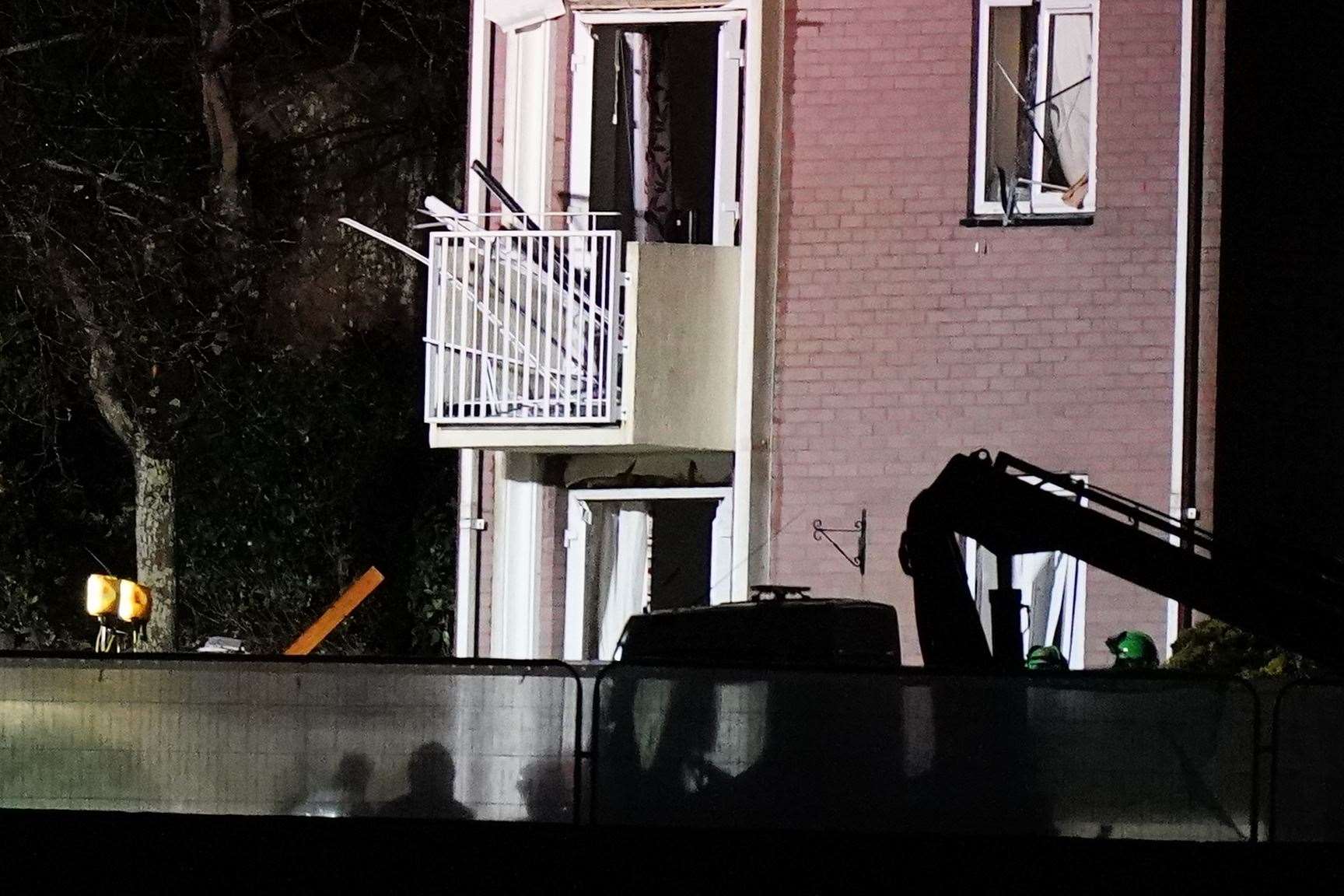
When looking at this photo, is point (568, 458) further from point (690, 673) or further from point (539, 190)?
point (690, 673)

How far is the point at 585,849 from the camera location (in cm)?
1131

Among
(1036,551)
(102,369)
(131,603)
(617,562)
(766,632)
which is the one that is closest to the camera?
(1036,551)

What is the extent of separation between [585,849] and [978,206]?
6667 millimetres

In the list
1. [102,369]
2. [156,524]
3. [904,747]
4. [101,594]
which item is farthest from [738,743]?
[102,369]

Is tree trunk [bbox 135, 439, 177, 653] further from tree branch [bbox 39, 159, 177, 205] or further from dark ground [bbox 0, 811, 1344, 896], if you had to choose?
dark ground [bbox 0, 811, 1344, 896]

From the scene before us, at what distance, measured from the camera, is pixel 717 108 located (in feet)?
57.1

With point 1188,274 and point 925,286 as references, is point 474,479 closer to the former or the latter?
point 925,286

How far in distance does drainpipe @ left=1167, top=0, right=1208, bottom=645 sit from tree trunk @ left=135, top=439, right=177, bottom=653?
12516 millimetres

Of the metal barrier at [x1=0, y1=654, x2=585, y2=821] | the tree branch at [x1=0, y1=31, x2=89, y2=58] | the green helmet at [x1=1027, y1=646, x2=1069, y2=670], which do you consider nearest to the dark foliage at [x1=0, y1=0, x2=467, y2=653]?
the tree branch at [x1=0, y1=31, x2=89, y2=58]

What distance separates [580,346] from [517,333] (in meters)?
0.47

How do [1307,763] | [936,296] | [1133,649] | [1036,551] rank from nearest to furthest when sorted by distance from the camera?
[1307,763], [1036,551], [1133,649], [936,296]

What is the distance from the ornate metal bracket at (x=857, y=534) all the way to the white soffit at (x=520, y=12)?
166 inches

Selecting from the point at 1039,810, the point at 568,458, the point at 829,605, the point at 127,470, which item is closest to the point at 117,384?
the point at 127,470

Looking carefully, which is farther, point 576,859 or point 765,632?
point 765,632
